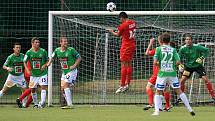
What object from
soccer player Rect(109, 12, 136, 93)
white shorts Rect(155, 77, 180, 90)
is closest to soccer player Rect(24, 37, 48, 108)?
soccer player Rect(109, 12, 136, 93)

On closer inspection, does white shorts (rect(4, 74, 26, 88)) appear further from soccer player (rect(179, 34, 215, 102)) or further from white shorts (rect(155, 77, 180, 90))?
white shorts (rect(155, 77, 180, 90))

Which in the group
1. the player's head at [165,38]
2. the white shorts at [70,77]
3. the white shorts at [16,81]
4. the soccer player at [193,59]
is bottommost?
the white shorts at [16,81]

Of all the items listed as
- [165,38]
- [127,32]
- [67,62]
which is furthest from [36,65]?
[165,38]

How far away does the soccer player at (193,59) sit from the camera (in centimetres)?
2122

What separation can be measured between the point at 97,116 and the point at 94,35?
7.22 m

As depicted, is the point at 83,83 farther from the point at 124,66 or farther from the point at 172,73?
the point at 172,73

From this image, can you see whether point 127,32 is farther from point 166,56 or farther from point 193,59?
point 166,56

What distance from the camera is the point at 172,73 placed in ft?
57.4

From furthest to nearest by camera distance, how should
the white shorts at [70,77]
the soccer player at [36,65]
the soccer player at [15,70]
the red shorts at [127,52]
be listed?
1. the soccer player at [15,70]
2. the soccer player at [36,65]
3. the white shorts at [70,77]
4. the red shorts at [127,52]

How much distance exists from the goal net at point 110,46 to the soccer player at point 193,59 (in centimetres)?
203

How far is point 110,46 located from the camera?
23.9 meters

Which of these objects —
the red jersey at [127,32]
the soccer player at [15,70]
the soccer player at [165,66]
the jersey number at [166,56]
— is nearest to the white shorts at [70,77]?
the red jersey at [127,32]

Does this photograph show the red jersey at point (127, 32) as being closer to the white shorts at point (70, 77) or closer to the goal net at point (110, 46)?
the white shorts at point (70, 77)

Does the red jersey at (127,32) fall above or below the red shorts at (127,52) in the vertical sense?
above
